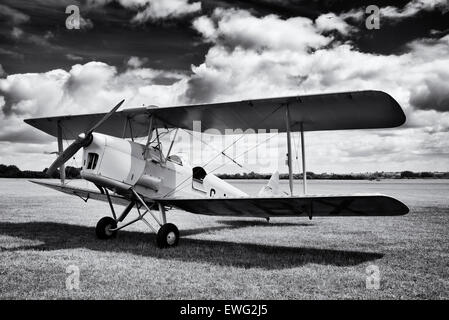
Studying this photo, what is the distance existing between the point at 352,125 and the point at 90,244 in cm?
621

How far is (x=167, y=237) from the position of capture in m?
6.99

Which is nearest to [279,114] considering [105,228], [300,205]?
[300,205]

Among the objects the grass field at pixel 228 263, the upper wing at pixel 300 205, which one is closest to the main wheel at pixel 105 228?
the grass field at pixel 228 263

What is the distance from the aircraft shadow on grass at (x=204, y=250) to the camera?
5.84 metres

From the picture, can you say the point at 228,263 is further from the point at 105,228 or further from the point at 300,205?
the point at 105,228

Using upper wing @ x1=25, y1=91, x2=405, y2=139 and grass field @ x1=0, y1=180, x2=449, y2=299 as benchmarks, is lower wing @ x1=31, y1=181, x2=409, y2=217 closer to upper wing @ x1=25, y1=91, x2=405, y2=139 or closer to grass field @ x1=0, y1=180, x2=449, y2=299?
grass field @ x1=0, y1=180, x2=449, y2=299

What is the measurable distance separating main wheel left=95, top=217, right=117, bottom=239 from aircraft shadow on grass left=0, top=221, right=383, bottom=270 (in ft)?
0.62

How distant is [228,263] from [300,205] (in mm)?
1634

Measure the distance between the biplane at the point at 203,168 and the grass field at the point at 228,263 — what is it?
0.75 m

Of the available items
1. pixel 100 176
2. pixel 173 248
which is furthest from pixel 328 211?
pixel 100 176

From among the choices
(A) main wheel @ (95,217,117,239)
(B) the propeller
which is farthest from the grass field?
(B) the propeller

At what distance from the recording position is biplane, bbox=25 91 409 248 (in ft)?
20.7

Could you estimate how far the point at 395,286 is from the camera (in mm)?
4449

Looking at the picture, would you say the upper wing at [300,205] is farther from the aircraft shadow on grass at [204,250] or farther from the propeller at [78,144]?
the propeller at [78,144]
